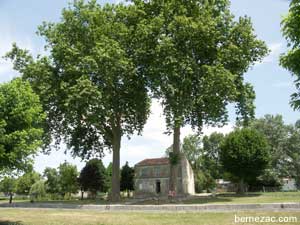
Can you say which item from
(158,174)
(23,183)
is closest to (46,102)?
(158,174)

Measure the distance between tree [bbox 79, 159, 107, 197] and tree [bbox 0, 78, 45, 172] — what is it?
1438 inches

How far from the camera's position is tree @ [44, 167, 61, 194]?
211 ft

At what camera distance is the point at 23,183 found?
86.8m

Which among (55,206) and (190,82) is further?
(190,82)

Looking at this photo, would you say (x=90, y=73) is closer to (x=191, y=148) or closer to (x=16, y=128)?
(x=16, y=128)

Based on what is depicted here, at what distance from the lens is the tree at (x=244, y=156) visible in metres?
51.6

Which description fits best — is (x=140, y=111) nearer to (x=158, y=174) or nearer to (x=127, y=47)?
(x=127, y=47)

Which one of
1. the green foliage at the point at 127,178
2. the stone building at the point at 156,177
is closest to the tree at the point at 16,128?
the stone building at the point at 156,177

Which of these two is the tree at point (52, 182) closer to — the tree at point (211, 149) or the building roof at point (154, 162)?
the building roof at point (154, 162)

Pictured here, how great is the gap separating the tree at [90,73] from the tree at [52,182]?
26695 millimetres

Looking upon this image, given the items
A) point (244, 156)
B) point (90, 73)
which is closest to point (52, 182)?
point (244, 156)

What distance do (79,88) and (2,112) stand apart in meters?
15.1

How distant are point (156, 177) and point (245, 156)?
1539 cm

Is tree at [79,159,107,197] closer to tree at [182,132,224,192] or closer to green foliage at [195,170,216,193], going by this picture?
green foliage at [195,170,216,193]
